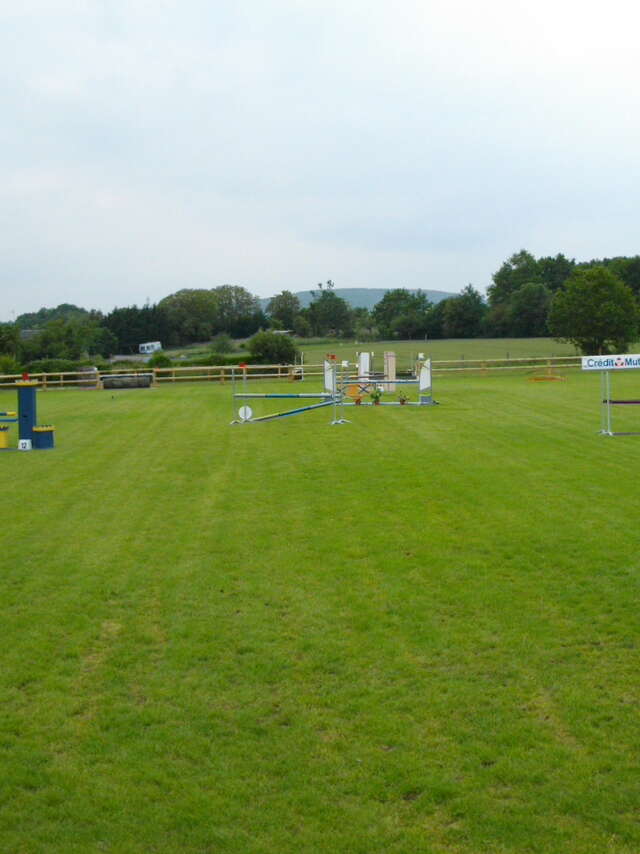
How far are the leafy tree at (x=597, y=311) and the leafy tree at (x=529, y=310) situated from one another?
113 feet

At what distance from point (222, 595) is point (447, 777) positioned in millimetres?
3374

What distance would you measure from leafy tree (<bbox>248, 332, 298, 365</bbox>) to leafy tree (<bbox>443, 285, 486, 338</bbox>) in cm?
3873

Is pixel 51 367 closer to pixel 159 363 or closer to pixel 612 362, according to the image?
pixel 159 363

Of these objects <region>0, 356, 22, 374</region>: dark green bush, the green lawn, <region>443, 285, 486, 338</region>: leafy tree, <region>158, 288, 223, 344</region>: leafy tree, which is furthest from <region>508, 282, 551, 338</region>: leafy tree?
<region>0, 356, 22, 374</region>: dark green bush

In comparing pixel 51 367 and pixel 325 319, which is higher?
pixel 325 319

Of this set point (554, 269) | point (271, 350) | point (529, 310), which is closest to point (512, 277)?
point (554, 269)

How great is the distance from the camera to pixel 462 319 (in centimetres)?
8562

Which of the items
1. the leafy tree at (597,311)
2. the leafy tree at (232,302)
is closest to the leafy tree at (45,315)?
the leafy tree at (232,302)

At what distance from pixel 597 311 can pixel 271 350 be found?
19.1 m

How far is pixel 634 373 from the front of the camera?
39656mm

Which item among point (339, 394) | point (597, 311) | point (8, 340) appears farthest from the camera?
point (8, 340)

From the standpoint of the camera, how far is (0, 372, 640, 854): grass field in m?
4.02

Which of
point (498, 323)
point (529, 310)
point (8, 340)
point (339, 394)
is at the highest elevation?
point (529, 310)

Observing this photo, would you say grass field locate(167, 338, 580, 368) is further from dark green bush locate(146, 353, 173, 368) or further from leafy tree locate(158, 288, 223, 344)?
leafy tree locate(158, 288, 223, 344)
